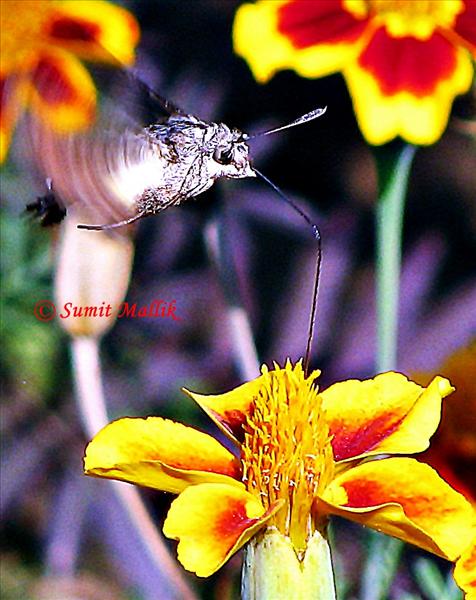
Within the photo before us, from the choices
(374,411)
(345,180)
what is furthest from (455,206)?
(374,411)

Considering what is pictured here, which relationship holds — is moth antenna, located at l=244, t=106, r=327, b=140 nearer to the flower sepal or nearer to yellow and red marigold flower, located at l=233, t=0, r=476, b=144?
yellow and red marigold flower, located at l=233, t=0, r=476, b=144

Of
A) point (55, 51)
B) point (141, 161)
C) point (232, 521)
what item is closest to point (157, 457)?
point (232, 521)

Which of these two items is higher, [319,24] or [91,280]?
[319,24]

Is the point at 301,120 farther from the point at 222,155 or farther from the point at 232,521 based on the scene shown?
the point at 232,521

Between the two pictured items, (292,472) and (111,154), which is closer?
(292,472)

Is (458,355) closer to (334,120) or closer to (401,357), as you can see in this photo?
(401,357)
